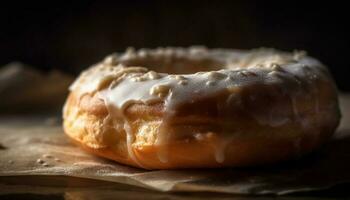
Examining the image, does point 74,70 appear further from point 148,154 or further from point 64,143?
point 148,154

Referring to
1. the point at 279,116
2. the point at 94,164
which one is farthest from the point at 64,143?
the point at 279,116

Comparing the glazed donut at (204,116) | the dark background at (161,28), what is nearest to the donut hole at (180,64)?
the glazed donut at (204,116)

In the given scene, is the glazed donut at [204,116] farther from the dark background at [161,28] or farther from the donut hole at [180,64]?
the dark background at [161,28]

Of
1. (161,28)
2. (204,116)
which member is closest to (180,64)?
(204,116)

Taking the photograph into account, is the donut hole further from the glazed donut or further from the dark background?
the dark background

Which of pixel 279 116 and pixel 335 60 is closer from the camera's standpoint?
pixel 279 116

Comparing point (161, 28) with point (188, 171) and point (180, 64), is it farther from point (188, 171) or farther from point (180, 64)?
point (188, 171)
